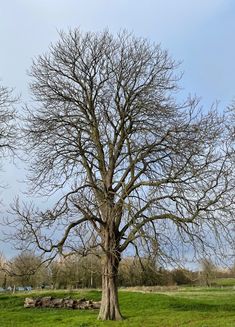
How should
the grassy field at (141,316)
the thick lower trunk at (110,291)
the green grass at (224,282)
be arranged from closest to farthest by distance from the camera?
the grassy field at (141,316) < the thick lower trunk at (110,291) < the green grass at (224,282)

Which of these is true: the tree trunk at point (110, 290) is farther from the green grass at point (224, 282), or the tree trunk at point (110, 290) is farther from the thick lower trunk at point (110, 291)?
the green grass at point (224, 282)

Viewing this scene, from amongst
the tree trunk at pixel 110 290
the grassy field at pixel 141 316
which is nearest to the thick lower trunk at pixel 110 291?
the tree trunk at pixel 110 290

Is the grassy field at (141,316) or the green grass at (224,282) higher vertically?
the green grass at (224,282)

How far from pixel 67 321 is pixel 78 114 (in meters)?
9.61

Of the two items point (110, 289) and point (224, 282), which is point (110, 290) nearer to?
point (110, 289)

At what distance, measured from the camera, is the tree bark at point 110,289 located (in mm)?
20344

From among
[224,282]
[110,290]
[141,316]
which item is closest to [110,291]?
[110,290]

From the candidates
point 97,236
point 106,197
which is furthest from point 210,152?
point 97,236

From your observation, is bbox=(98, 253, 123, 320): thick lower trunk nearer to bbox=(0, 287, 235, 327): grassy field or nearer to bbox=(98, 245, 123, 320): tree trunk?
bbox=(98, 245, 123, 320): tree trunk

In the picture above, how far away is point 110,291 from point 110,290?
0.14 ft

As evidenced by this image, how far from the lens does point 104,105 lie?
22.5m

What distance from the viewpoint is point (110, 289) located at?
20.7 meters

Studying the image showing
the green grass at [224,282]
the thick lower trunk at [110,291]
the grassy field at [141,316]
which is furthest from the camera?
the green grass at [224,282]

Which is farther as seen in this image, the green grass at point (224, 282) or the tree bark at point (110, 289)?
the green grass at point (224, 282)
